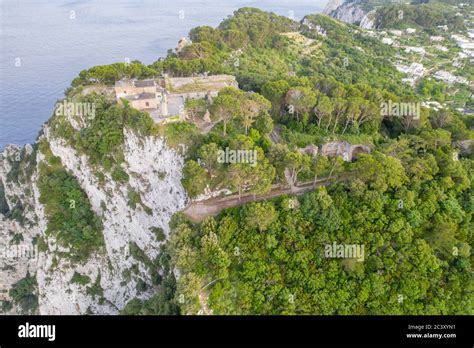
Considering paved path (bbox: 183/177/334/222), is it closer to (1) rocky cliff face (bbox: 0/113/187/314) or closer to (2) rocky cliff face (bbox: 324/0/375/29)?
(1) rocky cliff face (bbox: 0/113/187/314)

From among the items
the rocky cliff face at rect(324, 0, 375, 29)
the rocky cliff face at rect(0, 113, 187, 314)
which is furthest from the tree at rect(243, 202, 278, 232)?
the rocky cliff face at rect(324, 0, 375, 29)

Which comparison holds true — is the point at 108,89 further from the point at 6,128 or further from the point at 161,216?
the point at 6,128

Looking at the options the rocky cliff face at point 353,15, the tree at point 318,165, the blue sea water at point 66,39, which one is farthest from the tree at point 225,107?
the rocky cliff face at point 353,15

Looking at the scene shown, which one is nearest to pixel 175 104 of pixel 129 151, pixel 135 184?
pixel 129 151

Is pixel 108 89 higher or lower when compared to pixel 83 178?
higher

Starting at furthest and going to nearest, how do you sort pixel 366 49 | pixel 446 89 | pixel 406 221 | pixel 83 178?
1. pixel 366 49
2. pixel 446 89
3. pixel 83 178
4. pixel 406 221
